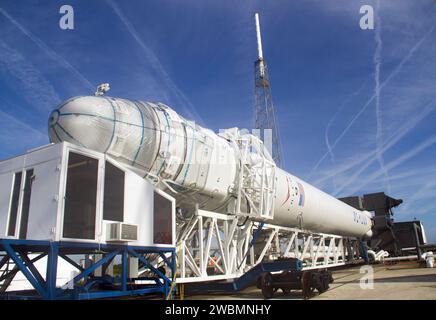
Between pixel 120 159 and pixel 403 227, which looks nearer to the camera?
pixel 120 159

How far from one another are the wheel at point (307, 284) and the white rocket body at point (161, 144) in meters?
2.96

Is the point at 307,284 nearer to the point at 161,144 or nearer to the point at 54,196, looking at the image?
the point at 161,144

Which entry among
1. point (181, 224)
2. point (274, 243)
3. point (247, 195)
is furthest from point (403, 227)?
point (181, 224)

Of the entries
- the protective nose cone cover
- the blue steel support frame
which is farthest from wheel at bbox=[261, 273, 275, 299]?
the protective nose cone cover

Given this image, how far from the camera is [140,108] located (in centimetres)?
858

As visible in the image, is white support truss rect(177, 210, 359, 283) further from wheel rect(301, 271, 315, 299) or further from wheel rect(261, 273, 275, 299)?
wheel rect(301, 271, 315, 299)

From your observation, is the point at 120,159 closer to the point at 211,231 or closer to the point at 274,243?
the point at 211,231

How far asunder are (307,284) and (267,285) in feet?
3.88

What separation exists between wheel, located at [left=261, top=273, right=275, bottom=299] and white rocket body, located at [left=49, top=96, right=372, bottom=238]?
7.83 ft

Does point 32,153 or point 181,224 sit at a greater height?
point 32,153

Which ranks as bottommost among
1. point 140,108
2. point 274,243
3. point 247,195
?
point 274,243
